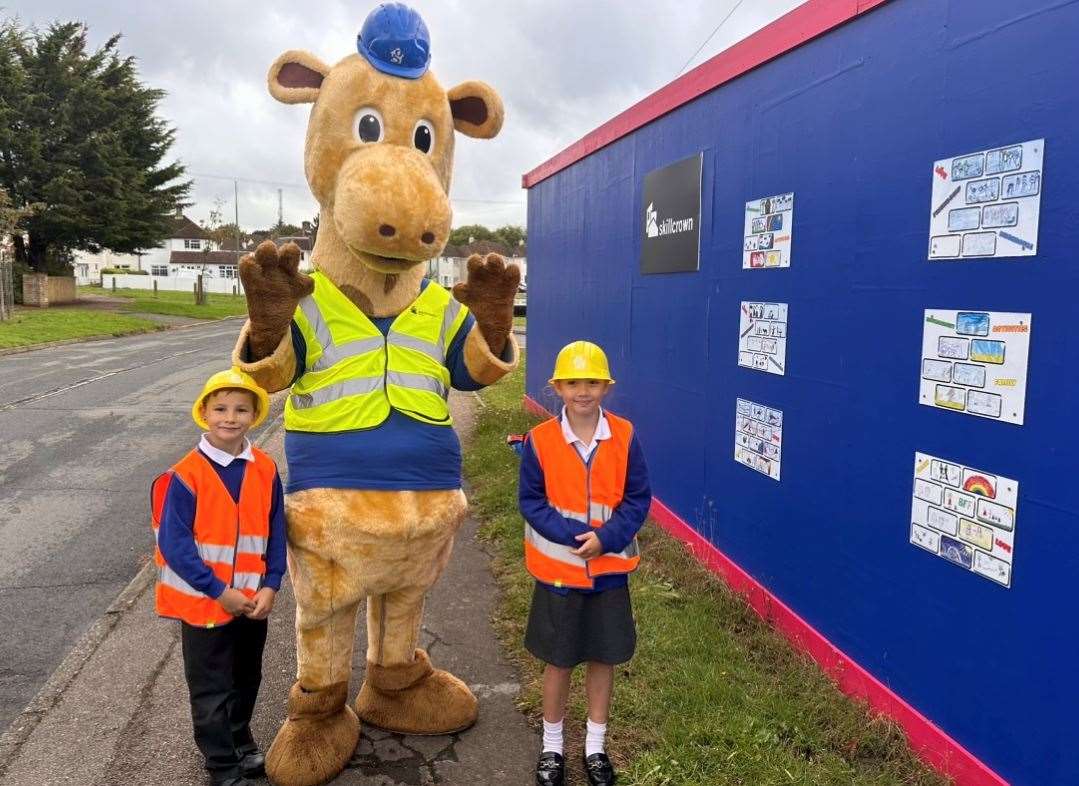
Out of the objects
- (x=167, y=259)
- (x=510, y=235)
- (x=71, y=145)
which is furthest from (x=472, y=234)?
(x=71, y=145)

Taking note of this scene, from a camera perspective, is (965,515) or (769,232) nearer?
(965,515)

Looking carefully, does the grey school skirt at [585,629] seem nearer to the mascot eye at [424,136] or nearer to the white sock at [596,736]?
the white sock at [596,736]

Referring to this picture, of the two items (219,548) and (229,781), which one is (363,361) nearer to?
(219,548)

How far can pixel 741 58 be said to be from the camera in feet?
15.3

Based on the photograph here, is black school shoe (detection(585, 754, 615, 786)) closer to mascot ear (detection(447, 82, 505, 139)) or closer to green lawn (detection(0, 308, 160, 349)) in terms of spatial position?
mascot ear (detection(447, 82, 505, 139))

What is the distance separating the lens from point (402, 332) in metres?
3.13

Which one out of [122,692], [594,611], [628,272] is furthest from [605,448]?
[628,272]

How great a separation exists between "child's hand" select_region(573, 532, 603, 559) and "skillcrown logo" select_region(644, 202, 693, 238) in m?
3.01

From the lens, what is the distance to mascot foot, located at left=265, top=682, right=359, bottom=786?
9.93ft

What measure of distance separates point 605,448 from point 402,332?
2.85 feet

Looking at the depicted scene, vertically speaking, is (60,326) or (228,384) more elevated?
(228,384)

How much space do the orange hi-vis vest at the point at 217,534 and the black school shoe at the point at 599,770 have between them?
→ 1374 mm

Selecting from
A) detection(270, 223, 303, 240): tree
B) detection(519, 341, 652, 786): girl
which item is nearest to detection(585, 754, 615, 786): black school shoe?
detection(519, 341, 652, 786): girl

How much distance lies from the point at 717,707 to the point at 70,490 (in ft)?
20.0
